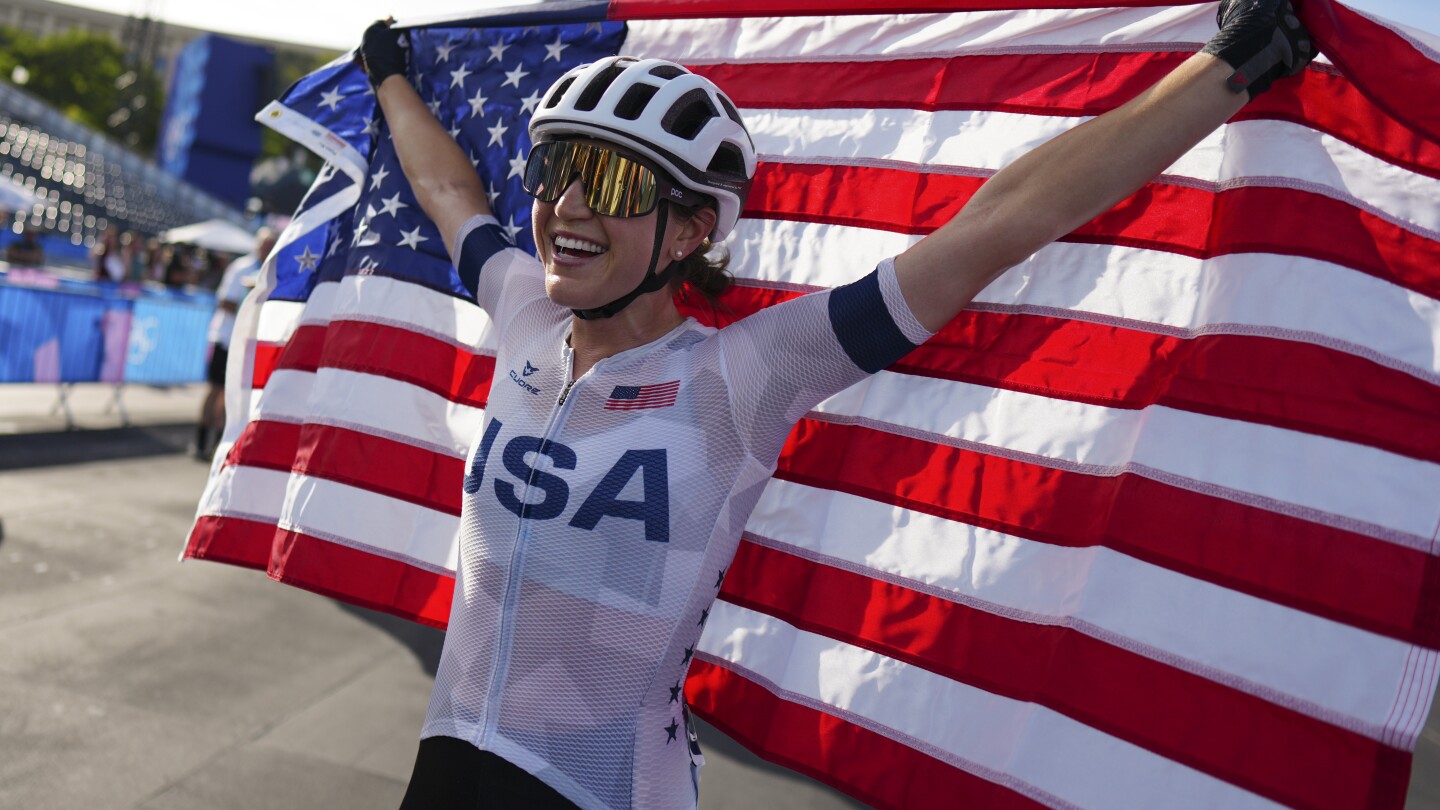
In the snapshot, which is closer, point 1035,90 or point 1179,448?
point 1179,448

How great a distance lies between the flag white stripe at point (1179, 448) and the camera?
213cm

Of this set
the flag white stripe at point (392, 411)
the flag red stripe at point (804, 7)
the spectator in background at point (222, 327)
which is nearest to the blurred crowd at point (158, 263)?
the spectator in background at point (222, 327)

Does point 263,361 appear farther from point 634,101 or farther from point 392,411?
point 634,101

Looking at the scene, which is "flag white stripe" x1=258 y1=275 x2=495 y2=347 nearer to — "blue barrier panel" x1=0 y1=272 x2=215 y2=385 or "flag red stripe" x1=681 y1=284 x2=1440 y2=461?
"flag red stripe" x1=681 y1=284 x2=1440 y2=461

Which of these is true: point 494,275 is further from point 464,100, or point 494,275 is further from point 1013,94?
point 1013,94

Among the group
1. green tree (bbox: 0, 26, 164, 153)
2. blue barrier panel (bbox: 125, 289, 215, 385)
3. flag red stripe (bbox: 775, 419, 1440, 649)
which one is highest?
green tree (bbox: 0, 26, 164, 153)

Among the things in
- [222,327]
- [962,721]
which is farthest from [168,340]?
[962,721]

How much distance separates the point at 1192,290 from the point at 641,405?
1.28 metres

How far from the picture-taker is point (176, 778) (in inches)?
174

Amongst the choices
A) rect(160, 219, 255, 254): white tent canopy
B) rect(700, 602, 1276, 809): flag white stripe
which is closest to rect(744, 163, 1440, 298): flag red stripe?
rect(700, 602, 1276, 809): flag white stripe

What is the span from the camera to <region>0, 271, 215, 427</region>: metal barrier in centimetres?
1113

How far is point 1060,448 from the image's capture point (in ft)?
8.25

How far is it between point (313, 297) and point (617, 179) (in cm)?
183

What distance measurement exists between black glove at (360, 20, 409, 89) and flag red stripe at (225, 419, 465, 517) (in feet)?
3.87
